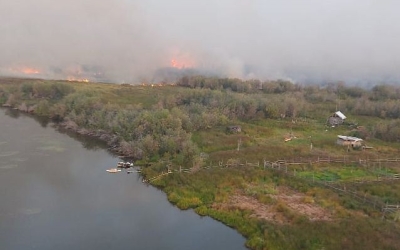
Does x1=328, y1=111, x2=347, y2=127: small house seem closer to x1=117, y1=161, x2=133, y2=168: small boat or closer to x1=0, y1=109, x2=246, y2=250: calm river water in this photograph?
x1=117, y1=161, x2=133, y2=168: small boat

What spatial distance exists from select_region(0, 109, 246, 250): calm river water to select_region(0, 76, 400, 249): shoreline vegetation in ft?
5.74

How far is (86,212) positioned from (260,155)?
61.4 ft

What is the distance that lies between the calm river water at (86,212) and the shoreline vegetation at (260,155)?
1.75 meters

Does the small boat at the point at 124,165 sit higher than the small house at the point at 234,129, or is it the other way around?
the small house at the point at 234,129

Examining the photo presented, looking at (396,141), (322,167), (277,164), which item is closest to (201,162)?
(277,164)

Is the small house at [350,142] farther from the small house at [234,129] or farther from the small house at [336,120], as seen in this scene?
the small house at [336,120]

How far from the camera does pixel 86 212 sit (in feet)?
95.5

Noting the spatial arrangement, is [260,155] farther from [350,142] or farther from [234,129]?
[350,142]

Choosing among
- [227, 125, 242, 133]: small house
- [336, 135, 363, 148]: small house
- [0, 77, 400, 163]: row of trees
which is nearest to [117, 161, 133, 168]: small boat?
[0, 77, 400, 163]: row of trees

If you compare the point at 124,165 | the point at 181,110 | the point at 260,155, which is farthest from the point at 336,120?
the point at 124,165

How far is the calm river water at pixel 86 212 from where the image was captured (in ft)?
83.6

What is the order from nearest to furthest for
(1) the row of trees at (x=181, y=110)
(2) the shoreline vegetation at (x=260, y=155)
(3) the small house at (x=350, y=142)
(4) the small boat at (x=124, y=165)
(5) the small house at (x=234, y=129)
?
1. (2) the shoreline vegetation at (x=260, y=155)
2. (4) the small boat at (x=124, y=165)
3. (1) the row of trees at (x=181, y=110)
4. (3) the small house at (x=350, y=142)
5. (5) the small house at (x=234, y=129)

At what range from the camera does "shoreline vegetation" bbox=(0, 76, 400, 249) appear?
26.5 metres

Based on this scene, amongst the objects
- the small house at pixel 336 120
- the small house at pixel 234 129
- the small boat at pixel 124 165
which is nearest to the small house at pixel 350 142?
the small house at pixel 234 129
